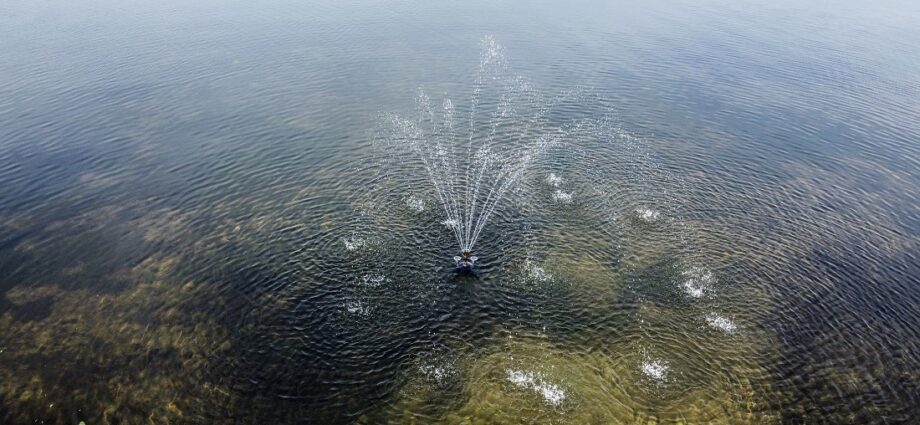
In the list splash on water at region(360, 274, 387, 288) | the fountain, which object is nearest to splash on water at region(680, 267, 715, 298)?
the fountain

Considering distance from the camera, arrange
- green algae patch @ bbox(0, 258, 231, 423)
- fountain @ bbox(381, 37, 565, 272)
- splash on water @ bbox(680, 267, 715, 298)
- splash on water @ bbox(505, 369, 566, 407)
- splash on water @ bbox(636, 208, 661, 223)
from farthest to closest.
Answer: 1. fountain @ bbox(381, 37, 565, 272)
2. splash on water @ bbox(636, 208, 661, 223)
3. splash on water @ bbox(680, 267, 715, 298)
4. splash on water @ bbox(505, 369, 566, 407)
5. green algae patch @ bbox(0, 258, 231, 423)

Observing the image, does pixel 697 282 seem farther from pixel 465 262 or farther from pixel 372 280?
pixel 372 280

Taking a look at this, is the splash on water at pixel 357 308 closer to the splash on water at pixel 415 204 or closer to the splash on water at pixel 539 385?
the splash on water at pixel 539 385

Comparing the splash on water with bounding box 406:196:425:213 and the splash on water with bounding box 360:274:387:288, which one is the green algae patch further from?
the splash on water with bounding box 406:196:425:213

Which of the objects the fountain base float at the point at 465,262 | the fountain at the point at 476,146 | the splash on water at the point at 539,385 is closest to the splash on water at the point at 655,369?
the splash on water at the point at 539,385

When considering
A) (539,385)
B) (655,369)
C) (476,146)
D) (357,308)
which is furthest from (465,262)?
(476,146)

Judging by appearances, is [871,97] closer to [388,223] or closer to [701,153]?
[701,153]
